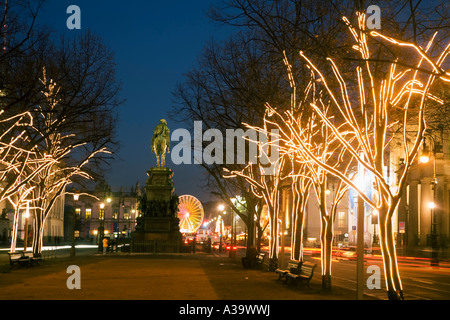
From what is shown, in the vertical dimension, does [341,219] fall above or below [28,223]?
above

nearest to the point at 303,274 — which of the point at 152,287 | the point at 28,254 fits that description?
the point at 152,287

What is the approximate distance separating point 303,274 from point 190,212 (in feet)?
171

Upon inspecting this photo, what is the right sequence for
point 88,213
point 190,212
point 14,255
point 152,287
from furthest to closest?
point 88,213 < point 190,212 < point 14,255 < point 152,287

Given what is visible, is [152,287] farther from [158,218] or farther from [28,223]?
[28,223]

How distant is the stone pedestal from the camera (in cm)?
4847

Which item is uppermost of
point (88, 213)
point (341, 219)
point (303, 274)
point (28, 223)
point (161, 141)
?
point (161, 141)

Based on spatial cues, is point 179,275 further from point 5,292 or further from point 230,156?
point 230,156

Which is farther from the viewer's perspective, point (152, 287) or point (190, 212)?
point (190, 212)

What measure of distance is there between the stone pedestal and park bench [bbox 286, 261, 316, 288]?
2744 cm

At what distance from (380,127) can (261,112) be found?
14651 millimetres

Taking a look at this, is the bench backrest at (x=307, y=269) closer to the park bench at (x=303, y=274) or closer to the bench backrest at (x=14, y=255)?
the park bench at (x=303, y=274)

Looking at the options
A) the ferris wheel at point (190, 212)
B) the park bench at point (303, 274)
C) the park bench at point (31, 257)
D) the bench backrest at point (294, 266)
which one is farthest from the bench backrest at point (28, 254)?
the ferris wheel at point (190, 212)

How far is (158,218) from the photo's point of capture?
4847 cm
